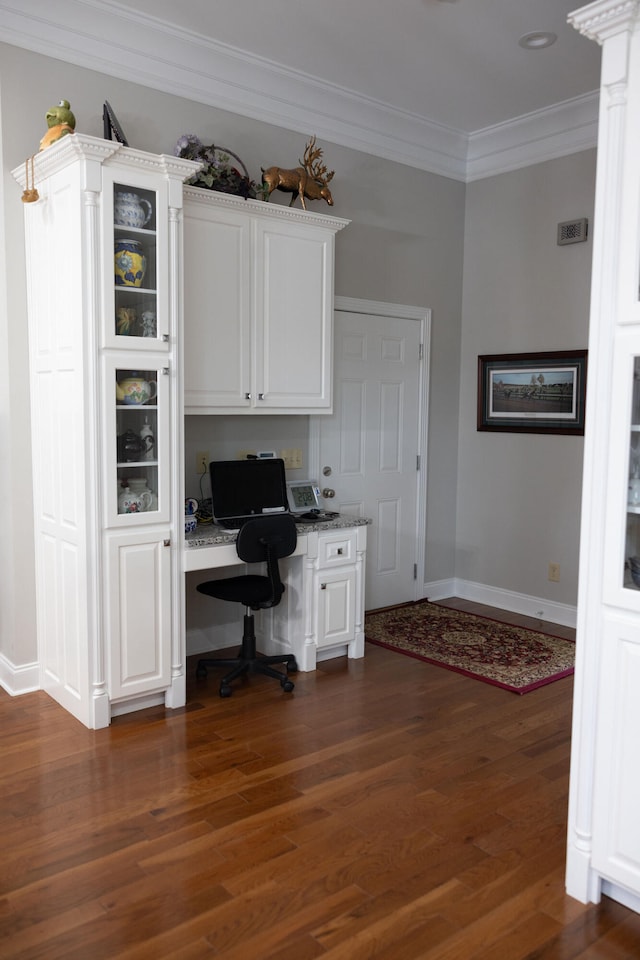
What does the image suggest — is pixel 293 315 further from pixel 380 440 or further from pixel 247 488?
pixel 380 440

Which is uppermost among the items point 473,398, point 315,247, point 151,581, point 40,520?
point 315,247

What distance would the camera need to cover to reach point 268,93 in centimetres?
423

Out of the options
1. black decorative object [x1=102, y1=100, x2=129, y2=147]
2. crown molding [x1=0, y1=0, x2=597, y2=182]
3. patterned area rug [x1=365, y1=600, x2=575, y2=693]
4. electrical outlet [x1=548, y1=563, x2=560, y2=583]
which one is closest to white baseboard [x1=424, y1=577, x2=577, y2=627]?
electrical outlet [x1=548, y1=563, x2=560, y2=583]

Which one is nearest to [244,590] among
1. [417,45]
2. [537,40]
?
[417,45]

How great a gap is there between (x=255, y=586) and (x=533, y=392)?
238 cm

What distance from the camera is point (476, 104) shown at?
15.3ft

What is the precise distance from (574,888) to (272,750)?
4.26ft

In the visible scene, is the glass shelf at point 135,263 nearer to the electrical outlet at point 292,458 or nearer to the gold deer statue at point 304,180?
the gold deer statue at point 304,180

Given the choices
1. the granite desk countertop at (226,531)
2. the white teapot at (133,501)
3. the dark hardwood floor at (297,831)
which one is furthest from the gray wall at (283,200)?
the dark hardwood floor at (297,831)

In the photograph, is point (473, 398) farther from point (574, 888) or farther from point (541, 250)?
point (574, 888)

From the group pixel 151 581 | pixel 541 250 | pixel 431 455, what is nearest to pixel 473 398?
pixel 431 455

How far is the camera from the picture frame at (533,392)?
477cm

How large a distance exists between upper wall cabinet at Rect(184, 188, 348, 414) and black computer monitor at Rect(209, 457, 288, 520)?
0.31 meters

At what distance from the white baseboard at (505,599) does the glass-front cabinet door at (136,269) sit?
298 centimetres
